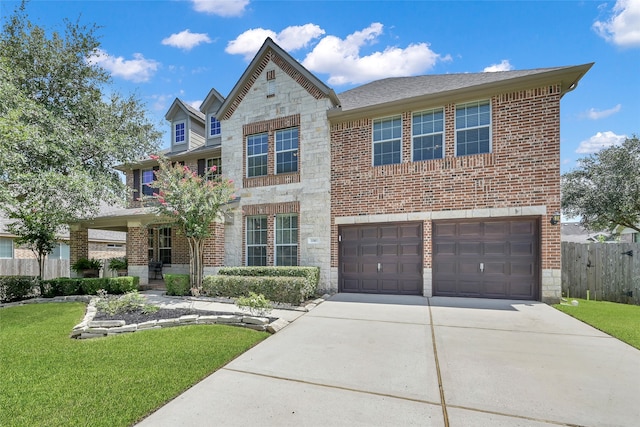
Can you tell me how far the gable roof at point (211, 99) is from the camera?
1386 centimetres

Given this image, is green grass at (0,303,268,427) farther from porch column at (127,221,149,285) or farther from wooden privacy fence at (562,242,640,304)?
wooden privacy fence at (562,242,640,304)

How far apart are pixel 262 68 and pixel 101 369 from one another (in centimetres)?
1065

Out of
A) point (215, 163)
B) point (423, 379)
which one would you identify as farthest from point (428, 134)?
point (215, 163)

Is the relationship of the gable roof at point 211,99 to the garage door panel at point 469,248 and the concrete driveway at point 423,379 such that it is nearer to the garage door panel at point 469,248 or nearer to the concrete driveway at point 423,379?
the concrete driveway at point 423,379

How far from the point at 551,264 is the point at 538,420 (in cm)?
665

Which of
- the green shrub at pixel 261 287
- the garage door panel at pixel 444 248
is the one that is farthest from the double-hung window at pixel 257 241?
the garage door panel at pixel 444 248

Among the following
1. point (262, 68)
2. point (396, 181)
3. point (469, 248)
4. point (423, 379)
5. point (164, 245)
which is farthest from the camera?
point (164, 245)

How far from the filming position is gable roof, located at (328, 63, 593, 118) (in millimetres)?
7871

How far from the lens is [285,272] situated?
30.1 ft

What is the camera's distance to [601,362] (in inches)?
162

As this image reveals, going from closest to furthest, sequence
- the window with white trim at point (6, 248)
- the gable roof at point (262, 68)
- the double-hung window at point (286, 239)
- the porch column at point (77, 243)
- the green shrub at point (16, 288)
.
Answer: the green shrub at point (16, 288) < the gable roof at point (262, 68) < the double-hung window at point (286, 239) < the porch column at point (77, 243) < the window with white trim at point (6, 248)

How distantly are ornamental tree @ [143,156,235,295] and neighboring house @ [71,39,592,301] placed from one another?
3.31ft

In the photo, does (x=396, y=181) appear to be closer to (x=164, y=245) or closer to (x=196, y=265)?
(x=196, y=265)

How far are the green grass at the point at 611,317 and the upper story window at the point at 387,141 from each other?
6.09 metres
